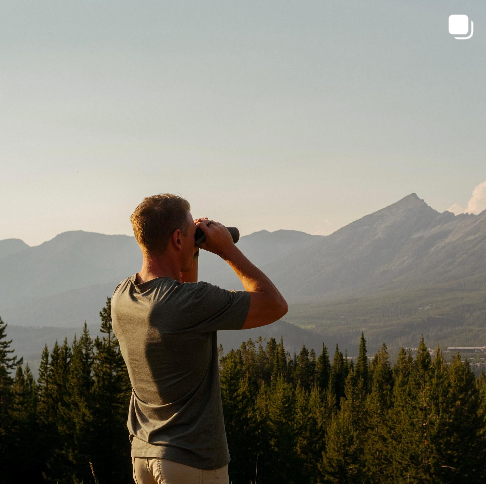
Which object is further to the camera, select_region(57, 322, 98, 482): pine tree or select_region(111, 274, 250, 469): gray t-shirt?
select_region(57, 322, 98, 482): pine tree

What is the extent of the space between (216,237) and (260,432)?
194ft

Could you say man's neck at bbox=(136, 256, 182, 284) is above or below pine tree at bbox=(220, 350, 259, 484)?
above

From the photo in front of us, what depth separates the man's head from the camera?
3.96m

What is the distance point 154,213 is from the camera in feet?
13.0

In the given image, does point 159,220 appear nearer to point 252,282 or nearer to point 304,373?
point 252,282

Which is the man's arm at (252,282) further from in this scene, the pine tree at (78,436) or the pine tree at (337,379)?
the pine tree at (337,379)

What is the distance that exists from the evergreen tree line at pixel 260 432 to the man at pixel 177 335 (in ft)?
119

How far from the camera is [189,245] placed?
4137 mm

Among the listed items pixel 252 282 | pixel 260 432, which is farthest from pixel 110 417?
pixel 252 282

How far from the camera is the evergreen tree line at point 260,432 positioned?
153 ft

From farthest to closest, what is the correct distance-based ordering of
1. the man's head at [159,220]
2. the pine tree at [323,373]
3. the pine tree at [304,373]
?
1. the pine tree at [304,373]
2. the pine tree at [323,373]
3. the man's head at [159,220]

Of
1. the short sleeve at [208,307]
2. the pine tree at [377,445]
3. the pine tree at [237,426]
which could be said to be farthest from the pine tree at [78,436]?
the short sleeve at [208,307]

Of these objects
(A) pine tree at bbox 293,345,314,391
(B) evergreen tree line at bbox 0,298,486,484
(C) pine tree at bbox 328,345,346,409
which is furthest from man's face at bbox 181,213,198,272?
(A) pine tree at bbox 293,345,314,391

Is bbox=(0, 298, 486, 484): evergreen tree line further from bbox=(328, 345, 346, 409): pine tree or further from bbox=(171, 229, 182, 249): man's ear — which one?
bbox=(171, 229, 182, 249): man's ear
